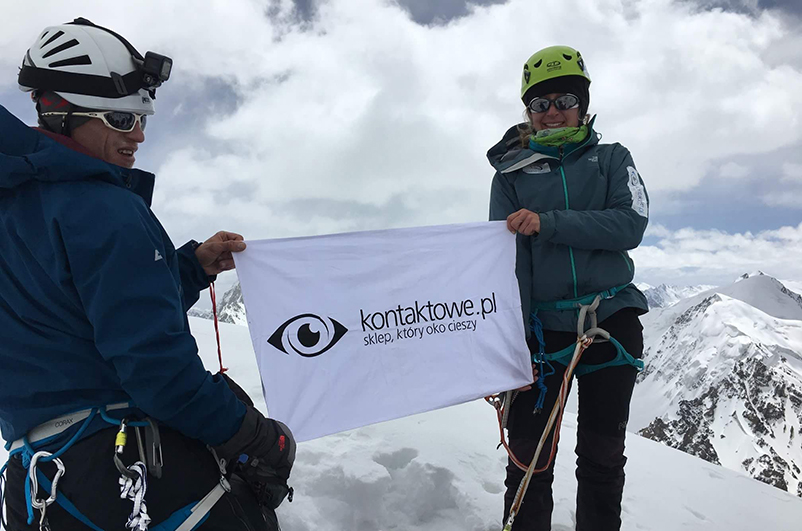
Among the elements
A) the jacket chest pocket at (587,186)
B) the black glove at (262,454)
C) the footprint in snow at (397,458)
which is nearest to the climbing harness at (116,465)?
the black glove at (262,454)

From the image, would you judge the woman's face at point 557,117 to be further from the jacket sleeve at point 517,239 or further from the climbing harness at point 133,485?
the climbing harness at point 133,485

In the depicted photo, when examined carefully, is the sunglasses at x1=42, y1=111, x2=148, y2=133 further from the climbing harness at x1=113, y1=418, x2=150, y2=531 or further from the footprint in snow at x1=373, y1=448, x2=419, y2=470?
the footprint in snow at x1=373, y1=448, x2=419, y2=470

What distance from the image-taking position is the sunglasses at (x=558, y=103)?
3.46 m

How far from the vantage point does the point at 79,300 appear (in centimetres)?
168

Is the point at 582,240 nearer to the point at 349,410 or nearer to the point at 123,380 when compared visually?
the point at 349,410

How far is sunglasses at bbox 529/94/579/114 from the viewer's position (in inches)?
136

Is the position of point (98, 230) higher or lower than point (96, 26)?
lower

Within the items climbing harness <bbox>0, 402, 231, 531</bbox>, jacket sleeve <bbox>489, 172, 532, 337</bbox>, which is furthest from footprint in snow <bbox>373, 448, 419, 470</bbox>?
climbing harness <bbox>0, 402, 231, 531</bbox>

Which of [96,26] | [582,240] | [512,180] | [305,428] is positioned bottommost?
[305,428]

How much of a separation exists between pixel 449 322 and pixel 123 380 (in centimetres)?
232

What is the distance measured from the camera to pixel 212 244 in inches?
120

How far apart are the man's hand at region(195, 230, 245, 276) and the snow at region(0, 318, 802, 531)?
233 cm

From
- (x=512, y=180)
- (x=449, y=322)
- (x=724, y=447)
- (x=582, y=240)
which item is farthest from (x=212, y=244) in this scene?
(x=724, y=447)

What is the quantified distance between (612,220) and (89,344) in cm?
297
